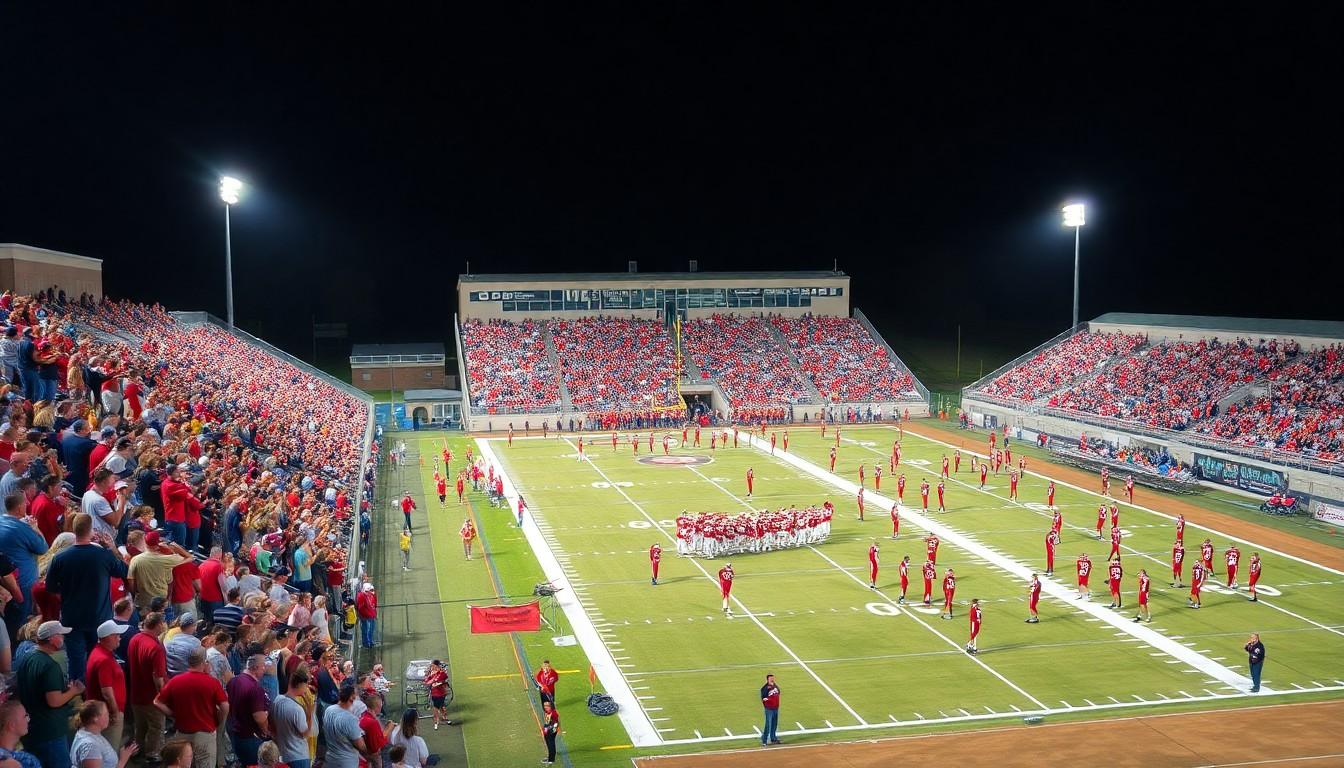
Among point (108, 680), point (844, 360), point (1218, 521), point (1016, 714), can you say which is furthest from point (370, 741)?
point (844, 360)

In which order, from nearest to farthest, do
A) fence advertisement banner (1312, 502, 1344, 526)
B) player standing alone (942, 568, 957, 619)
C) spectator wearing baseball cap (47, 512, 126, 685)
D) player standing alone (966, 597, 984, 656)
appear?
spectator wearing baseball cap (47, 512, 126, 685) < player standing alone (966, 597, 984, 656) < player standing alone (942, 568, 957, 619) < fence advertisement banner (1312, 502, 1344, 526)

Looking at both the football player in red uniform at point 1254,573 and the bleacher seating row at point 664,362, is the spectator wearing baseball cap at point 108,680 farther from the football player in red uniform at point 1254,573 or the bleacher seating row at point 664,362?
the bleacher seating row at point 664,362

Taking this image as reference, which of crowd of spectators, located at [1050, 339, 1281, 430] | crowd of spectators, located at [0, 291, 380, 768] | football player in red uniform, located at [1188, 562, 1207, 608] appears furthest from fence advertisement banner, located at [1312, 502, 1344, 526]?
crowd of spectators, located at [0, 291, 380, 768]

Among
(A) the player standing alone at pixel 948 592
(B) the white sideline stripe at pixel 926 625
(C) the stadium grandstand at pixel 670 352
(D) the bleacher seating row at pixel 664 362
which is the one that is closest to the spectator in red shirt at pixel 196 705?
(B) the white sideline stripe at pixel 926 625

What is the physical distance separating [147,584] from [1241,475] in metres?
38.0

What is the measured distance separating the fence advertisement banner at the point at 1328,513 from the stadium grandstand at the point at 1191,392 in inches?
21.3

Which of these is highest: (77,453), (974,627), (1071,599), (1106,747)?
(77,453)

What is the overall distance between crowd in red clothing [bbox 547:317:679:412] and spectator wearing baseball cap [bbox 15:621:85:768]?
166 feet

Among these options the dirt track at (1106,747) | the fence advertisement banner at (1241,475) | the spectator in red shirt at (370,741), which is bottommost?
the dirt track at (1106,747)

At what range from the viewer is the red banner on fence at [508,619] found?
19828mm

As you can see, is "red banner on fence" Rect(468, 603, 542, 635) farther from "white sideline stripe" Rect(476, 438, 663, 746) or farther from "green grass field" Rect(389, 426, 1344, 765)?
"white sideline stripe" Rect(476, 438, 663, 746)

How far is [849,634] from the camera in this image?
21.8 meters

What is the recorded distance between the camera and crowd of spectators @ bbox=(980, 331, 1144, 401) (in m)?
53.3

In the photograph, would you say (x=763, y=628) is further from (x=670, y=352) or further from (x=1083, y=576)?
(x=670, y=352)
